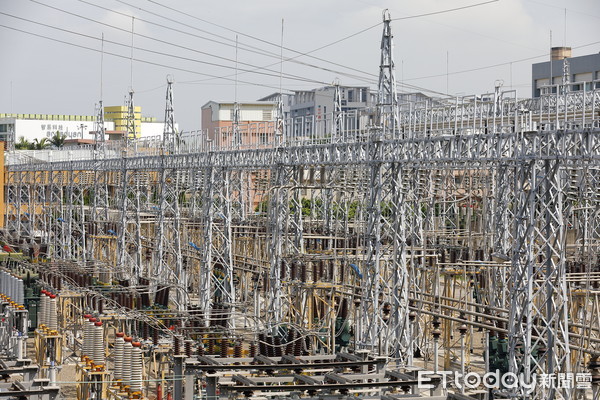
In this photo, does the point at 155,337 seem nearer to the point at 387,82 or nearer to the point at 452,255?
the point at 387,82

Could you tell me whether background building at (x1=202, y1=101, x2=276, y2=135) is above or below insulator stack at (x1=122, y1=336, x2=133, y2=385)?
above

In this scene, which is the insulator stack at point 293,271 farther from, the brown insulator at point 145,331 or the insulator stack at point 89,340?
the insulator stack at point 89,340

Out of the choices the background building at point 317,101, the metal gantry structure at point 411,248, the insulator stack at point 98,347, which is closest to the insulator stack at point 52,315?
the metal gantry structure at point 411,248

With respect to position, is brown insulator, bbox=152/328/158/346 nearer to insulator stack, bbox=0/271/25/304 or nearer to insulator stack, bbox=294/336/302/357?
insulator stack, bbox=294/336/302/357

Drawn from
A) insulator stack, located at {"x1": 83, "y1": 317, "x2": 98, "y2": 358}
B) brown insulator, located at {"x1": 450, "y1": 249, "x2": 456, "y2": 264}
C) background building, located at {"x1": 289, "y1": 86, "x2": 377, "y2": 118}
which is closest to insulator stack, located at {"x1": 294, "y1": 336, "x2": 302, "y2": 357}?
insulator stack, located at {"x1": 83, "y1": 317, "x2": 98, "y2": 358}

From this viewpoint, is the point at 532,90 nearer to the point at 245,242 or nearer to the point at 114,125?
the point at 245,242

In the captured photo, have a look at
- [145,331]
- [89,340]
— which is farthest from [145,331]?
[89,340]

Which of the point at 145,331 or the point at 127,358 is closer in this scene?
the point at 127,358

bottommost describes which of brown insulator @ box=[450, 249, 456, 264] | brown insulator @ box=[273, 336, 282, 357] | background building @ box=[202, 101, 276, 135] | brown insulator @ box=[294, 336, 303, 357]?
brown insulator @ box=[273, 336, 282, 357]

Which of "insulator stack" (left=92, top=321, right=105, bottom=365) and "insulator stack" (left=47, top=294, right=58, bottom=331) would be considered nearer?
"insulator stack" (left=92, top=321, right=105, bottom=365)

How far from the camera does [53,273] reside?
29719 mm

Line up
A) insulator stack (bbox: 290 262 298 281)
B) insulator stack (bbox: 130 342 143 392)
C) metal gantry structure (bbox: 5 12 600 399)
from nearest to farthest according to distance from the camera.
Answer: insulator stack (bbox: 130 342 143 392), metal gantry structure (bbox: 5 12 600 399), insulator stack (bbox: 290 262 298 281)

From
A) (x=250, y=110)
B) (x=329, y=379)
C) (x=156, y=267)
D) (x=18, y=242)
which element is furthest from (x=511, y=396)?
(x=250, y=110)

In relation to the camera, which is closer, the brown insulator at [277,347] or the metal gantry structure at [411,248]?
the metal gantry structure at [411,248]
